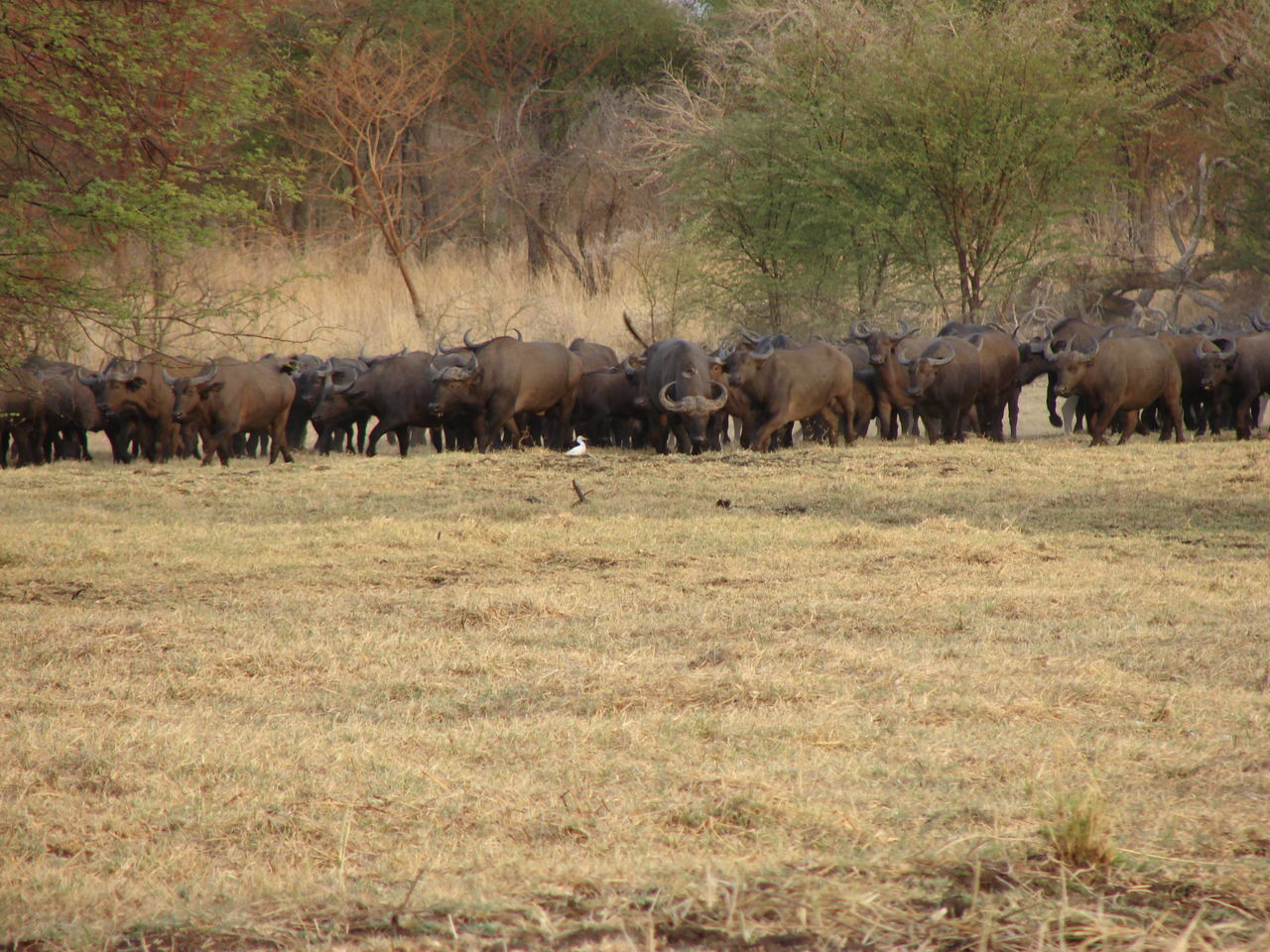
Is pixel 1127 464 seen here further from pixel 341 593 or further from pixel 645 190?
pixel 645 190

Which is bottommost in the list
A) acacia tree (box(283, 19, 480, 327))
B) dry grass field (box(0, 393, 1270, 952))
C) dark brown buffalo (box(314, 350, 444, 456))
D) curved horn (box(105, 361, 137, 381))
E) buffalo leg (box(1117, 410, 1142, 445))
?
dry grass field (box(0, 393, 1270, 952))

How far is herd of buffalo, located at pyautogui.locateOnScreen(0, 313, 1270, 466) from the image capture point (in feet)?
56.3

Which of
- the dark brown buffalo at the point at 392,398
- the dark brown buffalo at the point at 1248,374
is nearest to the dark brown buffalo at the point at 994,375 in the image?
the dark brown buffalo at the point at 1248,374

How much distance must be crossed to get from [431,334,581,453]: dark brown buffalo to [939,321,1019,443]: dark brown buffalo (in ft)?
17.9

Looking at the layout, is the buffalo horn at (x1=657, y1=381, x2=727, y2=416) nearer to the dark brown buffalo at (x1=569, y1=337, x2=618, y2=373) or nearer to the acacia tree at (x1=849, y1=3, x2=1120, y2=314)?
the dark brown buffalo at (x1=569, y1=337, x2=618, y2=373)

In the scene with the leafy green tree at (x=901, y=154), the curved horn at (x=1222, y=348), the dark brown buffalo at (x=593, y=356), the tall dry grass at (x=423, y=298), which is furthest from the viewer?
the tall dry grass at (x=423, y=298)

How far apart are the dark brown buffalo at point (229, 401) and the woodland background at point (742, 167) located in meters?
0.81

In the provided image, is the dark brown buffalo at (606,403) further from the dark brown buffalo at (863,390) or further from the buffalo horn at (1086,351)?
the buffalo horn at (1086,351)

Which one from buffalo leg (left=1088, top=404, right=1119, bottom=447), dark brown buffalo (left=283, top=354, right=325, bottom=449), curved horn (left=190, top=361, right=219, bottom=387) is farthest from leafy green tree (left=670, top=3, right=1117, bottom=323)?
curved horn (left=190, top=361, right=219, bottom=387)

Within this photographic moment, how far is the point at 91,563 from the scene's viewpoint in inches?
359

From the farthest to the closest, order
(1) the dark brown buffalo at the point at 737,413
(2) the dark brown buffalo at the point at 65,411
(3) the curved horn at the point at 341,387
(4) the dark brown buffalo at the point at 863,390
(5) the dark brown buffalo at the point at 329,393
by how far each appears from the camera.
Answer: (5) the dark brown buffalo at the point at 329,393 < (3) the curved horn at the point at 341,387 < (2) the dark brown buffalo at the point at 65,411 < (4) the dark brown buffalo at the point at 863,390 < (1) the dark brown buffalo at the point at 737,413

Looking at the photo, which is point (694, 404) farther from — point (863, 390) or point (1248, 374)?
point (1248, 374)

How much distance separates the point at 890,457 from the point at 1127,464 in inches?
91.4

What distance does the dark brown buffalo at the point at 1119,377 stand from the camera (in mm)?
16438
